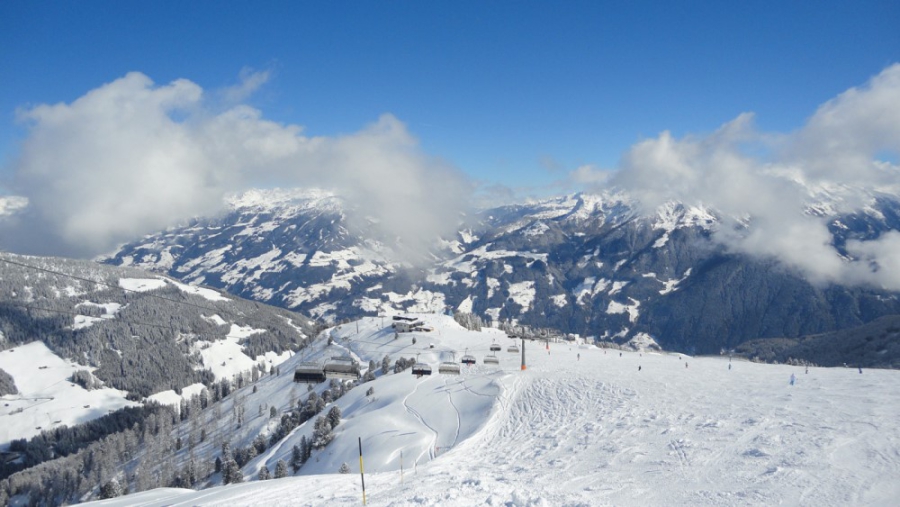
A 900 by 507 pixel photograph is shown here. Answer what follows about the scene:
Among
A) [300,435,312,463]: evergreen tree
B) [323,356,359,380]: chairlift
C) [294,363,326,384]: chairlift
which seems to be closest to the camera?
[294,363,326,384]: chairlift

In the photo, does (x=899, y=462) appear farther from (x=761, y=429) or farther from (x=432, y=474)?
(x=432, y=474)

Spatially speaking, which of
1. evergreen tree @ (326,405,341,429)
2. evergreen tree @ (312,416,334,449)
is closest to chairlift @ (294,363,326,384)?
evergreen tree @ (312,416,334,449)

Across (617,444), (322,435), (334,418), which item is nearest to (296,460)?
(322,435)

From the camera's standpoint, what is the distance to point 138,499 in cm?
3222

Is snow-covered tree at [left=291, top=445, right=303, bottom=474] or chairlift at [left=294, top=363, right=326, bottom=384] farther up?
chairlift at [left=294, top=363, right=326, bottom=384]

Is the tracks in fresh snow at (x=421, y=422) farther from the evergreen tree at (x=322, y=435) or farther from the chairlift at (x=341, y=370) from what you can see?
the evergreen tree at (x=322, y=435)

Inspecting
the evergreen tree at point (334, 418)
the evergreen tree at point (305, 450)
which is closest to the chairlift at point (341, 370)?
the evergreen tree at point (305, 450)

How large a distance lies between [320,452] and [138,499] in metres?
33.5

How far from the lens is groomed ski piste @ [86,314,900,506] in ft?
73.3

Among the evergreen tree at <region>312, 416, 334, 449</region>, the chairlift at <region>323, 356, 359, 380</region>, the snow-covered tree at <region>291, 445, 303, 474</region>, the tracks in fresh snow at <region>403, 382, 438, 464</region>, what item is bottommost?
the snow-covered tree at <region>291, 445, 303, 474</region>

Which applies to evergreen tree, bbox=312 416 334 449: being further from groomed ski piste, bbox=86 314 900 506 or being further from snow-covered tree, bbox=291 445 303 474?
snow-covered tree, bbox=291 445 303 474

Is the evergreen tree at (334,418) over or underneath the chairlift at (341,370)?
underneath

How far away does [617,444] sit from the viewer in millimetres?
32625

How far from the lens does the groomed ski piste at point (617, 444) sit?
73.3ft
